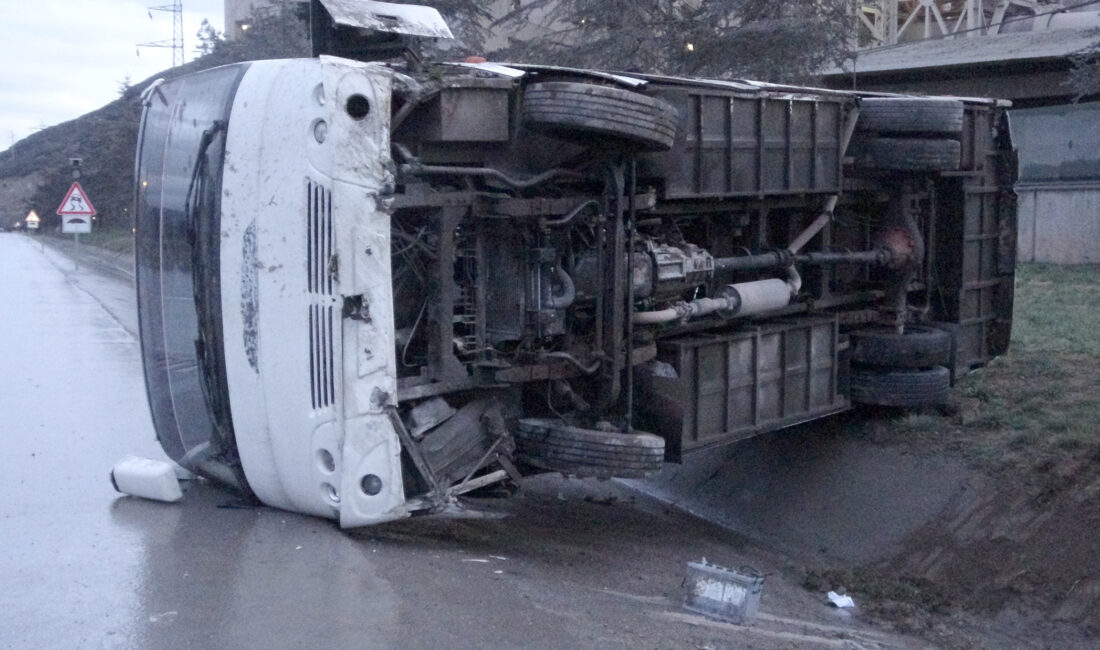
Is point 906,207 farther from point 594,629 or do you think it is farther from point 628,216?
point 594,629

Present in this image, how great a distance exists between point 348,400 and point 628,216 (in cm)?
189

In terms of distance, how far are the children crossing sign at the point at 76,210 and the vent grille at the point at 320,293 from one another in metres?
25.1

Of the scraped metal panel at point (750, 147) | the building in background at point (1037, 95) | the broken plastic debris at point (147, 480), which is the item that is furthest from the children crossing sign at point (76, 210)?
the scraped metal panel at point (750, 147)

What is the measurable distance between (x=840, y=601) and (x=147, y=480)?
390 cm

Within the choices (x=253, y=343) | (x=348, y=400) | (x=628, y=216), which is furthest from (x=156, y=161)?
(x=628, y=216)

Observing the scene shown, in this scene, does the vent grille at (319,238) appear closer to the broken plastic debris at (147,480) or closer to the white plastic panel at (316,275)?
the white plastic panel at (316,275)

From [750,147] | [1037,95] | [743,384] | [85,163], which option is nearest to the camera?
[750,147]

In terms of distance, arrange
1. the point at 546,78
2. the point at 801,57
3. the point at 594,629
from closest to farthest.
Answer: the point at 594,629 → the point at 546,78 → the point at 801,57

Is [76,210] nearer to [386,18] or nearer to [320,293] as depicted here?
[386,18]

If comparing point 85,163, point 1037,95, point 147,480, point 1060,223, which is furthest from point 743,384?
point 85,163

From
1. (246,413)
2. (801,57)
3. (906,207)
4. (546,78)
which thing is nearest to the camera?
(246,413)

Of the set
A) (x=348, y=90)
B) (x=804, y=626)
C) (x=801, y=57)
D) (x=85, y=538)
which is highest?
(x=801, y=57)

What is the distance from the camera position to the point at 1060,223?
77.3 ft

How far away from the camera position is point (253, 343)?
5.79 metres
